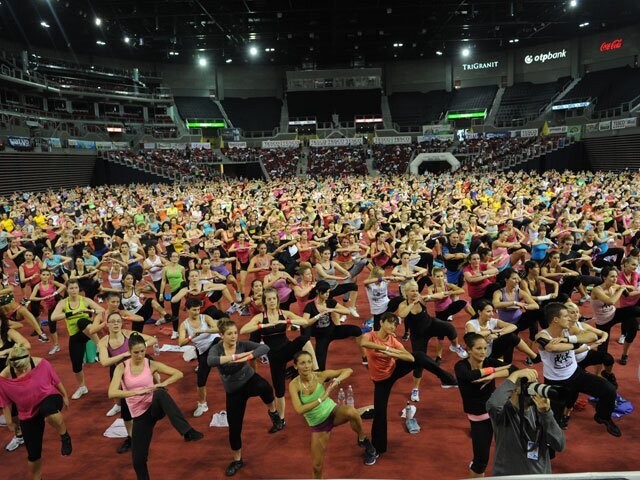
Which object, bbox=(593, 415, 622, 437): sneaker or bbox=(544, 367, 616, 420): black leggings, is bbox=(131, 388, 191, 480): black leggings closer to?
bbox=(544, 367, 616, 420): black leggings

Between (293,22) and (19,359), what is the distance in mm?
39033

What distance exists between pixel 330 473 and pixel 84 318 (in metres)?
4.04

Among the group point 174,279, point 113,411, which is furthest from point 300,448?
point 174,279

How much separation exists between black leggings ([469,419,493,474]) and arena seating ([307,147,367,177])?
→ 4036 cm

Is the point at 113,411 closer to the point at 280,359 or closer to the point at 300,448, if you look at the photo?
the point at 280,359

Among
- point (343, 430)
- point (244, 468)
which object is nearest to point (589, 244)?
point (343, 430)

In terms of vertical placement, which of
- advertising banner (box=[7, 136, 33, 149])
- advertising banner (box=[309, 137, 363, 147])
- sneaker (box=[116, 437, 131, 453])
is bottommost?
sneaker (box=[116, 437, 131, 453])

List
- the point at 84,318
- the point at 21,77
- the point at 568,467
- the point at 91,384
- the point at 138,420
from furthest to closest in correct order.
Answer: the point at 21,77 → the point at 91,384 → the point at 84,318 → the point at 568,467 → the point at 138,420

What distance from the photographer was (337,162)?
46500 millimetres

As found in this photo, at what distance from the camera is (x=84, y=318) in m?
6.58

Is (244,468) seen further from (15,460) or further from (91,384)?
(91,384)

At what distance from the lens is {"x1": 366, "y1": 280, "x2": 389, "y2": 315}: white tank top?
24.6ft

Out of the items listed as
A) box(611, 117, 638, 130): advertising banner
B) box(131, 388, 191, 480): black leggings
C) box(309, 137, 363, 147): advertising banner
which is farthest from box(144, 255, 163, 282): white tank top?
box(309, 137, 363, 147): advertising banner

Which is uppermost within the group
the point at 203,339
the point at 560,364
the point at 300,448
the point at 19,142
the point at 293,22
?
the point at 293,22
